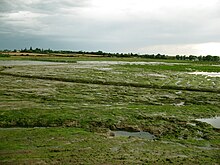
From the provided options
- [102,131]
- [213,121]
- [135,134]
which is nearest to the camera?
[102,131]

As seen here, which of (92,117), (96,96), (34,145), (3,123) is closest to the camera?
(34,145)

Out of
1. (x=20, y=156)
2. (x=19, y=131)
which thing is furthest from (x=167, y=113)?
(x=20, y=156)

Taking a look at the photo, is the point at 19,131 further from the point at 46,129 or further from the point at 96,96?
the point at 96,96

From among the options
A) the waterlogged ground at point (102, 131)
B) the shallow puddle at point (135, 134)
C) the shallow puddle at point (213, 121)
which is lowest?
the shallow puddle at point (135, 134)

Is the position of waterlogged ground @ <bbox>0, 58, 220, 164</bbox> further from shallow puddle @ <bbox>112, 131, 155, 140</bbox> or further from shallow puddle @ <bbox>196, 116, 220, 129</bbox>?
shallow puddle @ <bbox>196, 116, 220, 129</bbox>

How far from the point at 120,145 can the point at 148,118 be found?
6744 millimetres

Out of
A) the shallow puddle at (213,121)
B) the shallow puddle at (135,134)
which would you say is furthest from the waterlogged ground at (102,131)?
the shallow puddle at (213,121)

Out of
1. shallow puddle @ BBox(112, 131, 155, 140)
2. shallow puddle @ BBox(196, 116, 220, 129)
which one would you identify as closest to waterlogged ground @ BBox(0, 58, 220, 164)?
shallow puddle @ BBox(112, 131, 155, 140)

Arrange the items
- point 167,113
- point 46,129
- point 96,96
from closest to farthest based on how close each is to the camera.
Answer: point 46,129 → point 167,113 → point 96,96

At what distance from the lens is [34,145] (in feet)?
48.7

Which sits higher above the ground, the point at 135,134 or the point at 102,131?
the point at 102,131

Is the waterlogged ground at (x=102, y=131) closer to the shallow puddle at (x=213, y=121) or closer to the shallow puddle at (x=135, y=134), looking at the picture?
the shallow puddle at (x=135, y=134)

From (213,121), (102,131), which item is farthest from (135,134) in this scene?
(213,121)

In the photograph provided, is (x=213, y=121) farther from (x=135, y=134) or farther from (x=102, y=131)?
(x=102, y=131)
